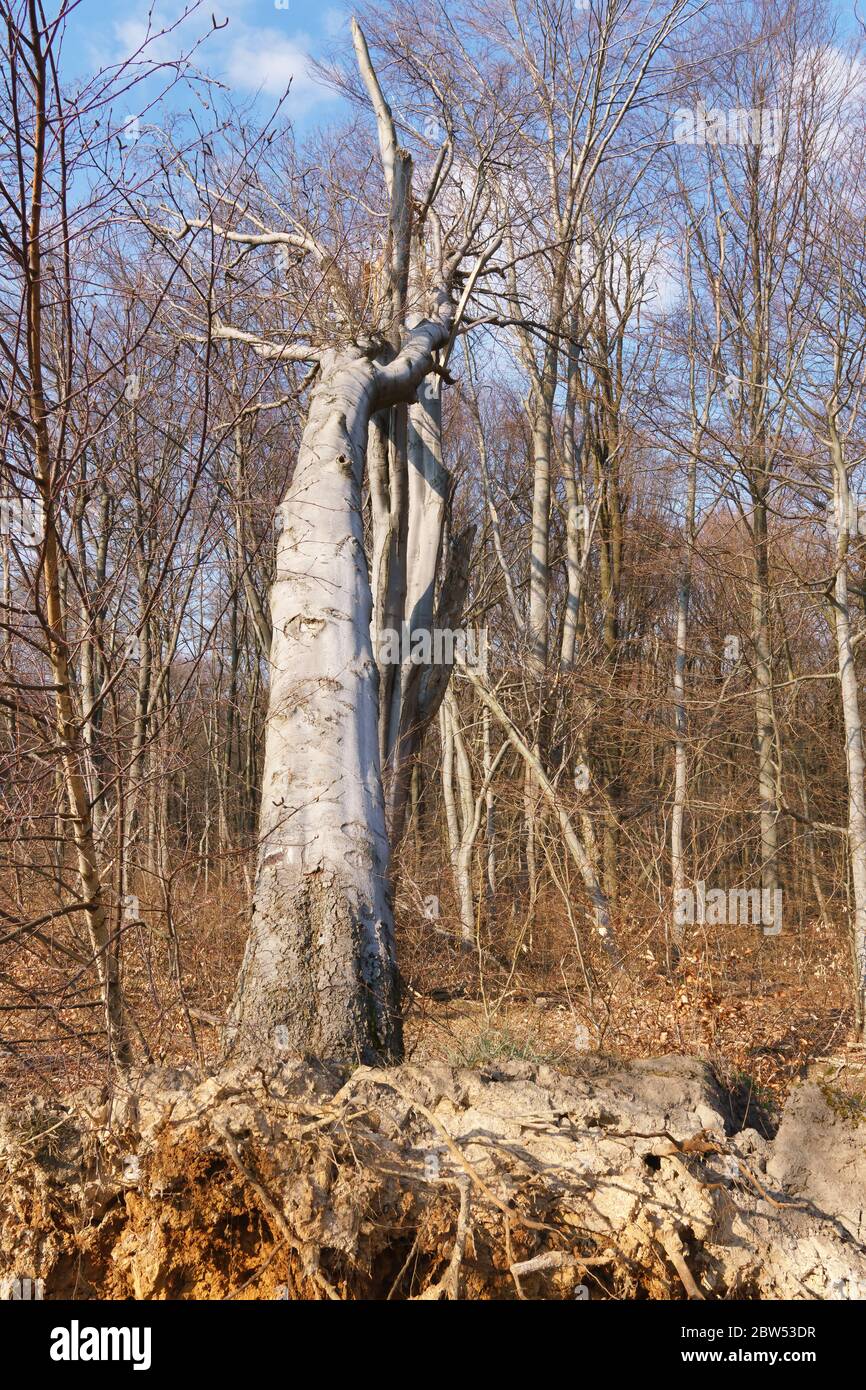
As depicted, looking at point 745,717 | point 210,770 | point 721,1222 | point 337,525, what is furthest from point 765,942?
point 210,770

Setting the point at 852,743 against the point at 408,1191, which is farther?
the point at 852,743

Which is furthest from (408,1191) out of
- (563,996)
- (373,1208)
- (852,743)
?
(852,743)

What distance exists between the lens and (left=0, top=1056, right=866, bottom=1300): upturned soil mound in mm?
2391

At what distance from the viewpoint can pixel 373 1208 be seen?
243 cm

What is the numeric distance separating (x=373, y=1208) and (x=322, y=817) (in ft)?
6.50

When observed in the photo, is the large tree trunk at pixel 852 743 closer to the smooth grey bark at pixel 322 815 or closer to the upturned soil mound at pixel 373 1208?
the smooth grey bark at pixel 322 815

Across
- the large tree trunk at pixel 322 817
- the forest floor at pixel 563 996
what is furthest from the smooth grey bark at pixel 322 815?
the forest floor at pixel 563 996

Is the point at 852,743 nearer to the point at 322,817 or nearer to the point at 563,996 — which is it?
the point at 563,996

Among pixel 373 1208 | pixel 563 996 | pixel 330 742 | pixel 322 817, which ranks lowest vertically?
pixel 563 996

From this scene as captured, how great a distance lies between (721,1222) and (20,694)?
266cm

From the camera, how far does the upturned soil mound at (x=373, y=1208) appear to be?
7.84ft

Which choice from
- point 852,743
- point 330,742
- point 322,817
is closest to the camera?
point 322,817

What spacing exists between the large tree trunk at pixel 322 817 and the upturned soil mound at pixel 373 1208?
3.17 ft
